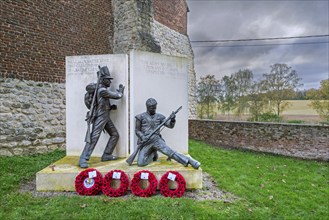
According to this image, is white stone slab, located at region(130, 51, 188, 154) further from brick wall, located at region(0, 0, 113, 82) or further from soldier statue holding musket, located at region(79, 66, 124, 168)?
brick wall, located at region(0, 0, 113, 82)

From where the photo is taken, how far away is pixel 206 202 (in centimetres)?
368

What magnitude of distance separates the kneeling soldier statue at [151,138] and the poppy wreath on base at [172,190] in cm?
37

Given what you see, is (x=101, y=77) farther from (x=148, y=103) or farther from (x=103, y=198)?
(x=103, y=198)

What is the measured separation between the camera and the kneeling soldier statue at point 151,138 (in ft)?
13.9

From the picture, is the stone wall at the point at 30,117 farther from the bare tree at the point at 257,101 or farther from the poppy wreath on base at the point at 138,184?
the bare tree at the point at 257,101

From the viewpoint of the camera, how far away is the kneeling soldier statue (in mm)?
4230

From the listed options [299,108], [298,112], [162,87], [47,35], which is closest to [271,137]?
[162,87]

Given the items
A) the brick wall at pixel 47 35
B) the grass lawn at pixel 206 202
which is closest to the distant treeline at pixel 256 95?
the grass lawn at pixel 206 202

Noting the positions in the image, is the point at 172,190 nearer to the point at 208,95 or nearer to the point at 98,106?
the point at 98,106

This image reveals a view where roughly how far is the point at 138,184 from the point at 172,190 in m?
0.55

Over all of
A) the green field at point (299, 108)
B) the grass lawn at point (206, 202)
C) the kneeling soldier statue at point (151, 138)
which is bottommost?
the grass lawn at point (206, 202)

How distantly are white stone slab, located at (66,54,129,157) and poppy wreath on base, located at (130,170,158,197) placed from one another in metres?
1.22

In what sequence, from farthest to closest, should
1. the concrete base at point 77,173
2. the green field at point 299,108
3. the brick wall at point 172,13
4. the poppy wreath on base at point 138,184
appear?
the green field at point 299,108, the brick wall at point 172,13, the concrete base at point 77,173, the poppy wreath on base at point 138,184

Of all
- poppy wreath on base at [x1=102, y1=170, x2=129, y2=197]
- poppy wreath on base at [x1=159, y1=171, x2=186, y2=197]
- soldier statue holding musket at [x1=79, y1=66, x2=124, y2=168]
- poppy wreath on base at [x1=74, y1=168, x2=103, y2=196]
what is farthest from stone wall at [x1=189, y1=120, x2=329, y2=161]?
poppy wreath on base at [x1=74, y1=168, x2=103, y2=196]
